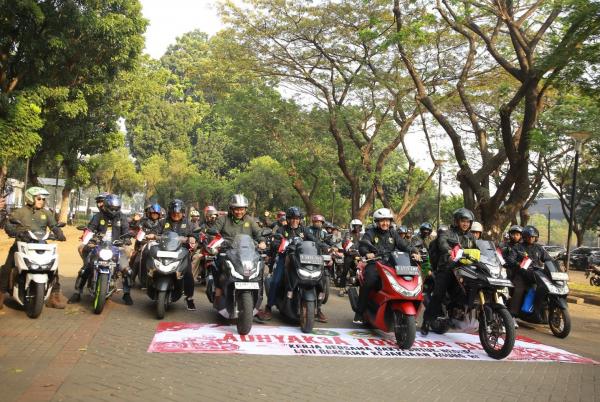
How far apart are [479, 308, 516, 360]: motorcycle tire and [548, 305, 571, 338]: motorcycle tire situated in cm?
236

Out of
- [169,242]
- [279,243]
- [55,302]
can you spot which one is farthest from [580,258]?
[55,302]

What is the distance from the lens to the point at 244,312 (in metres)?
6.96

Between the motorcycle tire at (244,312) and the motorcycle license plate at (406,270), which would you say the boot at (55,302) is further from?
the motorcycle license plate at (406,270)

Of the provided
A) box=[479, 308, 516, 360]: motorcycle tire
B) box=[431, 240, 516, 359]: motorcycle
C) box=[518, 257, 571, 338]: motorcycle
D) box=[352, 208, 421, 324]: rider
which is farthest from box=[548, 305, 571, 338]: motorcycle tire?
box=[352, 208, 421, 324]: rider

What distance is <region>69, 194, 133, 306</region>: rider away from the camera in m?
8.55

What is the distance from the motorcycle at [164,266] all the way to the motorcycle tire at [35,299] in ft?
4.46

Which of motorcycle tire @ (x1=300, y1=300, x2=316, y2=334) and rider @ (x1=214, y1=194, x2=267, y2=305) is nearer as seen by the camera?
motorcycle tire @ (x1=300, y1=300, x2=316, y2=334)

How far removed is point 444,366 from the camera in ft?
20.4

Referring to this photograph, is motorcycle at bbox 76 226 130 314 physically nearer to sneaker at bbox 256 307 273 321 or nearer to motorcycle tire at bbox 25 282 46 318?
motorcycle tire at bbox 25 282 46 318

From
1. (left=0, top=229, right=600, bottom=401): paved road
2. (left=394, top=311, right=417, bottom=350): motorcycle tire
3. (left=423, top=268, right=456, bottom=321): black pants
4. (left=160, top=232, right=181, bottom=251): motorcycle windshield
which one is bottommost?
(left=0, top=229, right=600, bottom=401): paved road

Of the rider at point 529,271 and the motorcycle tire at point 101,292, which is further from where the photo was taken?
the rider at point 529,271

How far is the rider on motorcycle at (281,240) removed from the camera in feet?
27.2

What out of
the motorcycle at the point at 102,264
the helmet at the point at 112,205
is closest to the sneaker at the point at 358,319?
the motorcycle at the point at 102,264

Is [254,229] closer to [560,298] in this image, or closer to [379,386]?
[379,386]
